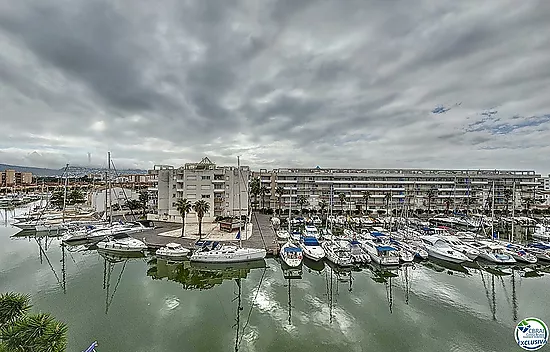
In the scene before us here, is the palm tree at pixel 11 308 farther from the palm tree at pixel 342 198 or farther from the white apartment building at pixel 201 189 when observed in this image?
the palm tree at pixel 342 198

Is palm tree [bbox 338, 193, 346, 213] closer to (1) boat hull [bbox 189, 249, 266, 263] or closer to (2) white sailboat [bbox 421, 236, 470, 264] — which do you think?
(2) white sailboat [bbox 421, 236, 470, 264]

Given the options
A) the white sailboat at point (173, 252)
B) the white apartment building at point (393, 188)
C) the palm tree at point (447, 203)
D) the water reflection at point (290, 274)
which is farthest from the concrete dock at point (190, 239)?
the palm tree at point (447, 203)

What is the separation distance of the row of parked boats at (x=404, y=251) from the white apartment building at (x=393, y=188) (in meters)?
28.1

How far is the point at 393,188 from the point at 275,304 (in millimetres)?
53931

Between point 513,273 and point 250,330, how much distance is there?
86.6 ft

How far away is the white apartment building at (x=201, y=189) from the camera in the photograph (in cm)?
4869

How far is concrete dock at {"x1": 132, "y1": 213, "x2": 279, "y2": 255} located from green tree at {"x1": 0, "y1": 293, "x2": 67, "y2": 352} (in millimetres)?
25684

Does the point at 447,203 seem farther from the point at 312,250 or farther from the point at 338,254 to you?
the point at 312,250

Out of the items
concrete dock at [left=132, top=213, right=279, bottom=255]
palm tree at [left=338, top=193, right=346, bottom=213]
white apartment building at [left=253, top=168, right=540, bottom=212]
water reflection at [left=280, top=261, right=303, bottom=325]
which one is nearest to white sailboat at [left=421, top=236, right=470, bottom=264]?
water reflection at [left=280, top=261, right=303, bottom=325]

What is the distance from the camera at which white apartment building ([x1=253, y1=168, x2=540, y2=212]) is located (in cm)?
6562

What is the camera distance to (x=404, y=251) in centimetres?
3169

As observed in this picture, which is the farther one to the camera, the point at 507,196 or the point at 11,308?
the point at 507,196

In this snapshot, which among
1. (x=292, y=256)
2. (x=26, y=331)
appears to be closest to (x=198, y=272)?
(x=292, y=256)

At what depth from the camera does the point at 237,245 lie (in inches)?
1291
